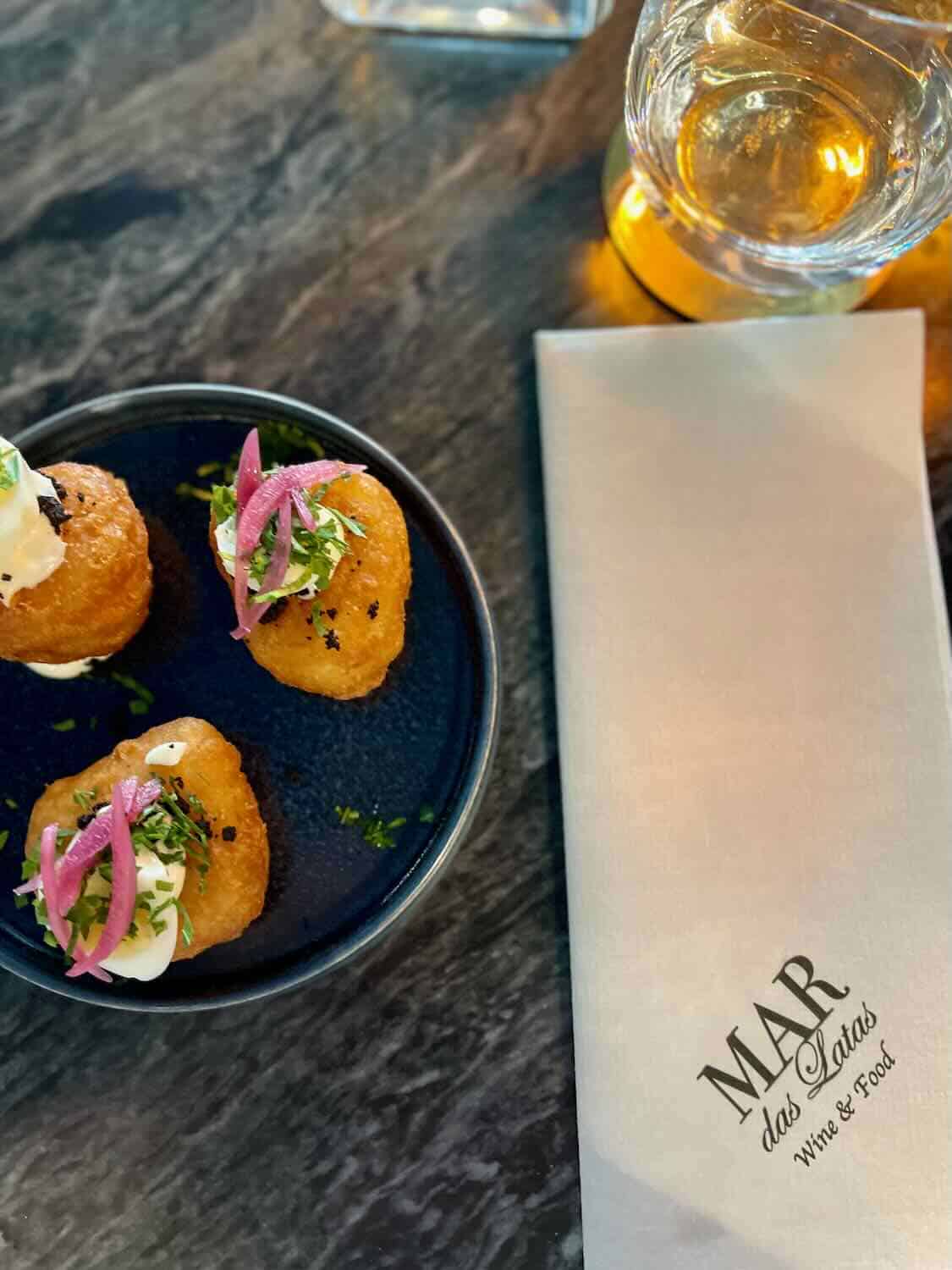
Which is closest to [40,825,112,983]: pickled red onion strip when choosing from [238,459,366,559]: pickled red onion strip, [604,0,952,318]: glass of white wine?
[238,459,366,559]: pickled red onion strip

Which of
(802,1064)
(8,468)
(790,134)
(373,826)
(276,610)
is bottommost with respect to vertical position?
(802,1064)

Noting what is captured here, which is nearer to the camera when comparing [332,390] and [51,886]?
[51,886]

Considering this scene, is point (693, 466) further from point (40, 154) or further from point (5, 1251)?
point (5, 1251)

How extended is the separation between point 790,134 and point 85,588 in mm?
706

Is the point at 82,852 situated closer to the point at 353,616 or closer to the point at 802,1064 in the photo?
the point at 353,616

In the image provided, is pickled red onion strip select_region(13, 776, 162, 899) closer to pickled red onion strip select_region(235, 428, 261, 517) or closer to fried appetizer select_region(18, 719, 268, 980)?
fried appetizer select_region(18, 719, 268, 980)

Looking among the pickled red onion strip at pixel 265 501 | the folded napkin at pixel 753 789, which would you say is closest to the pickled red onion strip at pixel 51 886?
the pickled red onion strip at pixel 265 501

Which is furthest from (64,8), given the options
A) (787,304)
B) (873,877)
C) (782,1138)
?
(782,1138)

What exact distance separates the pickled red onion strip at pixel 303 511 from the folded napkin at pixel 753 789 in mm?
233

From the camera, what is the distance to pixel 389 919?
93cm

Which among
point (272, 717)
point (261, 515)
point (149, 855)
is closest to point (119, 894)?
point (149, 855)

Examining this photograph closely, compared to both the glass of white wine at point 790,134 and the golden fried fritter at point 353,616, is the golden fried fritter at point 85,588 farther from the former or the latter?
the glass of white wine at point 790,134

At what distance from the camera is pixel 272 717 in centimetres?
98

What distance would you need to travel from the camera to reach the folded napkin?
92 centimetres
